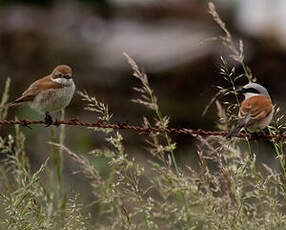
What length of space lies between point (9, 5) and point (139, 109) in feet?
19.7

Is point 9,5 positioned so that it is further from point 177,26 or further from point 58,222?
point 58,222

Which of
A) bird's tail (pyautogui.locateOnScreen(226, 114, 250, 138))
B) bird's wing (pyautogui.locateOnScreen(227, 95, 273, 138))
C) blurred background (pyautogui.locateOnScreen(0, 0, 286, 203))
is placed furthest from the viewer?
blurred background (pyautogui.locateOnScreen(0, 0, 286, 203))

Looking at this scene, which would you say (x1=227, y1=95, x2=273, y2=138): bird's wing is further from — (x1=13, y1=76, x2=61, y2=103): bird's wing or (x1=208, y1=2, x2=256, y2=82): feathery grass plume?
(x1=13, y1=76, x2=61, y2=103): bird's wing

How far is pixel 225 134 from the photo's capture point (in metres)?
4.18

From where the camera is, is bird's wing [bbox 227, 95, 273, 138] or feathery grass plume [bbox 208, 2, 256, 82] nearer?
feathery grass plume [bbox 208, 2, 256, 82]

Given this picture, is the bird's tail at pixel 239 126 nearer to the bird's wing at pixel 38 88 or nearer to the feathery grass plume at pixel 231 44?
the feathery grass plume at pixel 231 44

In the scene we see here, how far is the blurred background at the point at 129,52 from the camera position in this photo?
13.2 metres

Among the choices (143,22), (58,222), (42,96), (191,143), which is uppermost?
(42,96)

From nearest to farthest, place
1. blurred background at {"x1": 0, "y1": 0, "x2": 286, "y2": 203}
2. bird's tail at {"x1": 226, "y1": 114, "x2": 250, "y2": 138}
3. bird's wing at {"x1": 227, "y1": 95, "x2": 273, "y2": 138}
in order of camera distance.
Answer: bird's tail at {"x1": 226, "y1": 114, "x2": 250, "y2": 138}, bird's wing at {"x1": 227, "y1": 95, "x2": 273, "y2": 138}, blurred background at {"x1": 0, "y1": 0, "x2": 286, "y2": 203}

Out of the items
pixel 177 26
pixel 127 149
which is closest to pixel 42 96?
pixel 127 149

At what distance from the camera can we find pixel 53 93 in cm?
514

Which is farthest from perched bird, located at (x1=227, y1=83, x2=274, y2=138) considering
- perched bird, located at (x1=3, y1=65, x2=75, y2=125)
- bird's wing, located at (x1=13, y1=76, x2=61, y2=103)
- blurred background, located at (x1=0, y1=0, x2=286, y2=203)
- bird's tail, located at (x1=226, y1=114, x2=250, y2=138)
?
blurred background, located at (x1=0, y1=0, x2=286, y2=203)

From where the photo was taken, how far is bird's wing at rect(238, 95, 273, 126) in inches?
183

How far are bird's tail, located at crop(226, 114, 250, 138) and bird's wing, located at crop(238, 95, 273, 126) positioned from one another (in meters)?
0.03
